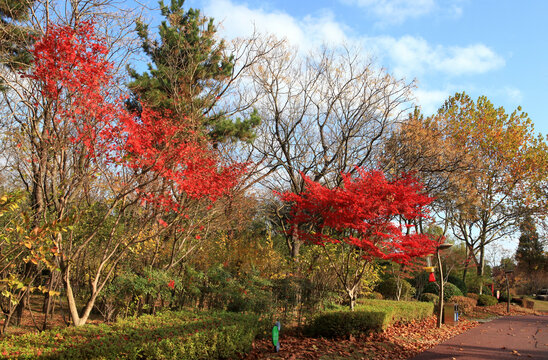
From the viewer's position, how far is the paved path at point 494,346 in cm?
773

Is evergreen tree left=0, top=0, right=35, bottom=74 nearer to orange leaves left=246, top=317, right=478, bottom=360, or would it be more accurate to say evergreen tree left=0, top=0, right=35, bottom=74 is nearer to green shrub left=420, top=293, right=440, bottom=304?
orange leaves left=246, top=317, right=478, bottom=360

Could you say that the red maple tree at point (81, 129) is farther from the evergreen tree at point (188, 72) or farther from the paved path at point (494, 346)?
the paved path at point (494, 346)

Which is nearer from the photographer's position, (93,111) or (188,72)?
(93,111)

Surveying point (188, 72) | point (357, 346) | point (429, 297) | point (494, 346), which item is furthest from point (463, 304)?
point (188, 72)

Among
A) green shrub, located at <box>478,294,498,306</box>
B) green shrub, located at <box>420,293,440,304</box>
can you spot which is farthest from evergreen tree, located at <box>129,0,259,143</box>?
green shrub, located at <box>478,294,498,306</box>

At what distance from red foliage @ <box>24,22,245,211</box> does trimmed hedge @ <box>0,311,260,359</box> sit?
2.22m

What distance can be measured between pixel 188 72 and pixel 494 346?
33.5 feet

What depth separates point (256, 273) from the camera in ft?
32.6

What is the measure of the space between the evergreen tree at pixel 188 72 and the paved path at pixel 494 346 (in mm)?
7841

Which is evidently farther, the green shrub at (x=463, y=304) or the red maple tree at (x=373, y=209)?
the green shrub at (x=463, y=304)

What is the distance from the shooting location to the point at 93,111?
625 centimetres

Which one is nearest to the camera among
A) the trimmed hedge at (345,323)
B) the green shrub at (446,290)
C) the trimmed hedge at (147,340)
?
the trimmed hedge at (147,340)

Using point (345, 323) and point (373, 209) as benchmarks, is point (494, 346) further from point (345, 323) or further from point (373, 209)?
point (373, 209)

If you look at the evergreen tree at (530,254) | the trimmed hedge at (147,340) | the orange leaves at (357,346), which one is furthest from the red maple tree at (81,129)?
the evergreen tree at (530,254)
